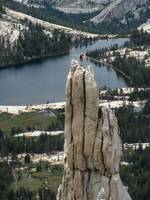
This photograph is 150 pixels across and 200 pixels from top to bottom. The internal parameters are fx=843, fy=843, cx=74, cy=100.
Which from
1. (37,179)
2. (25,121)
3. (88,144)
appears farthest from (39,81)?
(88,144)

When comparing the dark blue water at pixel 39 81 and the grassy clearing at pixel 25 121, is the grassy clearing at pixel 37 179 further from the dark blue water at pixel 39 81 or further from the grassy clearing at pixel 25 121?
the dark blue water at pixel 39 81

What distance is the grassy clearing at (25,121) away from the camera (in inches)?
4639

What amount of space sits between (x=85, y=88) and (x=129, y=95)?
11331cm

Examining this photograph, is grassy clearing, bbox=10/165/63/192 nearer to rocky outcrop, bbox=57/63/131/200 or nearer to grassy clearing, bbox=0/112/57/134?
grassy clearing, bbox=0/112/57/134

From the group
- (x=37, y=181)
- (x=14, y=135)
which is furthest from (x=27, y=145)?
(x=37, y=181)

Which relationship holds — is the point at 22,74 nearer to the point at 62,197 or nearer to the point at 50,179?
the point at 50,179

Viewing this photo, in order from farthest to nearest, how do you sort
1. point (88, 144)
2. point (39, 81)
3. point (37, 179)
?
point (39, 81)
point (37, 179)
point (88, 144)

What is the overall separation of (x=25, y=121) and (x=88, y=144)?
93294 millimetres

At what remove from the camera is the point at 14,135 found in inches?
4377

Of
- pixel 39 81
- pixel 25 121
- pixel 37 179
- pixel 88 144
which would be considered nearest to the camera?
pixel 88 144

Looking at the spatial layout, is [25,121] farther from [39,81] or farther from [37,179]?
[39,81]

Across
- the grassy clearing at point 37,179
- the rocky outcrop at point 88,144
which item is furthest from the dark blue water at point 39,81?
the rocky outcrop at point 88,144

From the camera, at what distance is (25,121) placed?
400 ft

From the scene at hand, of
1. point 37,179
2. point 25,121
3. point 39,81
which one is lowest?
point 25,121
